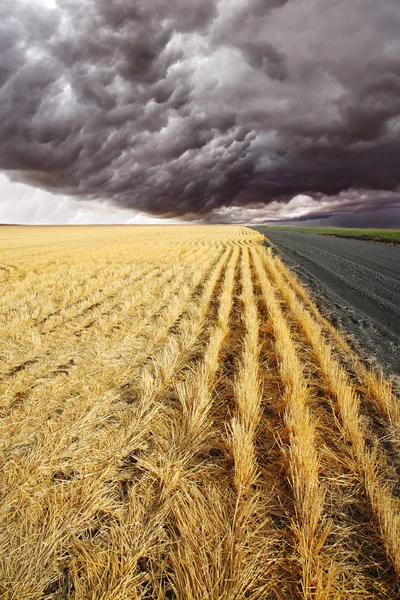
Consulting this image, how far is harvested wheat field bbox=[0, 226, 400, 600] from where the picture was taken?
1685mm

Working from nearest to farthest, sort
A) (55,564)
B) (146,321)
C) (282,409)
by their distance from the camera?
(55,564), (282,409), (146,321)

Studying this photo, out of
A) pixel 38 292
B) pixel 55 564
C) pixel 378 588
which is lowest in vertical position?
pixel 378 588

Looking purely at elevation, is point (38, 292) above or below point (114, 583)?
above

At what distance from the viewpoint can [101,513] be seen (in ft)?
6.93

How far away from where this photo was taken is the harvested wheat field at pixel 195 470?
168cm

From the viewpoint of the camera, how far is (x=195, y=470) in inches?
97.7

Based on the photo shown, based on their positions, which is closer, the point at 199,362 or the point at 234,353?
the point at 199,362

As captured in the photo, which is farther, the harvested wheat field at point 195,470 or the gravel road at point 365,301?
the gravel road at point 365,301

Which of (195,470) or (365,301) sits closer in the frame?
(195,470)

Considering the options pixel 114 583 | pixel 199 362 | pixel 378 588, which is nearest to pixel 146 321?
pixel 199 362

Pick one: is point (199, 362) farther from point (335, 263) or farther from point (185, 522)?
point (335, 263)

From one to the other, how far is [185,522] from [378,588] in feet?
4.02

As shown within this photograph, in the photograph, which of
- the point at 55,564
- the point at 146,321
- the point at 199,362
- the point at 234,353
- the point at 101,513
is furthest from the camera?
the point at 146,321

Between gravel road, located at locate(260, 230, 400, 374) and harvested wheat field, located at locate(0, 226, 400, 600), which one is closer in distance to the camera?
harvested wheat field, located at locate(0, 226, 400, 600)
